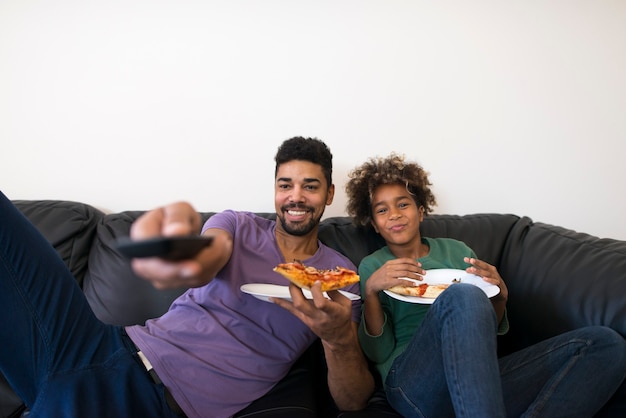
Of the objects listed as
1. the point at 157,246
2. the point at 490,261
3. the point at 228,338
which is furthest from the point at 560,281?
the point at 157,246

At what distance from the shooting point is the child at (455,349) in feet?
3.11

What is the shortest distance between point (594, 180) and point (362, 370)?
166 centimetres

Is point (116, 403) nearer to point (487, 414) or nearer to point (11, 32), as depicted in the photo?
point (487, 414)

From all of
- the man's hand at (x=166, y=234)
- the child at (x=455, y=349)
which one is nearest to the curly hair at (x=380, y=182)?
the child at (x=455, y=349)

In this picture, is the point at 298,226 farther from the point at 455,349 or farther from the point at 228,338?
the point at 455,349

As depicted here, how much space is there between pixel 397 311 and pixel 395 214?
36 cm

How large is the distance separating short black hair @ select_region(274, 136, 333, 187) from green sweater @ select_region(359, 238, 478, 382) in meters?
0.38

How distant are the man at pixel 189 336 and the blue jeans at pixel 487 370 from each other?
7.5 inches

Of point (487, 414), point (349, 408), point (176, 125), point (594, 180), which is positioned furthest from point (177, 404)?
point (594, 180)

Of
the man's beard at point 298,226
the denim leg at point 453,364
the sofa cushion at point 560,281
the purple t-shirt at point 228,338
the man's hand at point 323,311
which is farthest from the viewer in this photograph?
the man's beard at point 298,226

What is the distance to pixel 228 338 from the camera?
1.25m

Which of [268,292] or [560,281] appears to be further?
[560,281]

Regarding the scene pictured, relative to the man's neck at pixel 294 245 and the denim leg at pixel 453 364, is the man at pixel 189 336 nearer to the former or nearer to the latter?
the man's neck at pixel 294 245

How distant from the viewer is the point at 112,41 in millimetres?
1922
